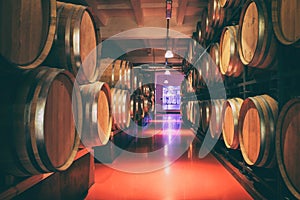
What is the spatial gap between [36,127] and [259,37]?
7.02 ft

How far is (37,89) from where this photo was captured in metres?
1.91

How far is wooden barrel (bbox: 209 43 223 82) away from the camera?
5047 mm

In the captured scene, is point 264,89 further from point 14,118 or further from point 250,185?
point 14,118

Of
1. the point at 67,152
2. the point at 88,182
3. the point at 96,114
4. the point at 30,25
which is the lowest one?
the point at 88,182

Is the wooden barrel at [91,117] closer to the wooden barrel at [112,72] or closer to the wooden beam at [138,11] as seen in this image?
the wooden barrel at [112,72]

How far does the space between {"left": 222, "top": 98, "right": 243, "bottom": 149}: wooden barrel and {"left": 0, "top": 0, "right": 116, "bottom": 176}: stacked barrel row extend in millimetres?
2099

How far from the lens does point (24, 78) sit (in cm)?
194

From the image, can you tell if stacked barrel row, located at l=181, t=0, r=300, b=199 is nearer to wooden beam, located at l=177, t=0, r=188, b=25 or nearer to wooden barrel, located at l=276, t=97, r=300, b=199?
wooden barrel, located at l=276, t=97, r=300, b=199

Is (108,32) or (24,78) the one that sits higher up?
(108,32)

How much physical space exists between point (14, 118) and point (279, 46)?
2.33 m

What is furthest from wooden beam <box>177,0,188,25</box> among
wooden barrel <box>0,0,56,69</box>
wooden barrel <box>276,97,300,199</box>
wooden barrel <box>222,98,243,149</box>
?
wooden barrel <box>0,0,56,69</box>

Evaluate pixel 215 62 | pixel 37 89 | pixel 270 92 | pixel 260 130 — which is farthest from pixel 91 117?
pixel 215 62

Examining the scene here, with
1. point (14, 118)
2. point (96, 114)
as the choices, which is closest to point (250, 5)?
point (96, 114)

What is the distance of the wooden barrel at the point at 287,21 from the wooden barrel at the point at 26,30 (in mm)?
1796
